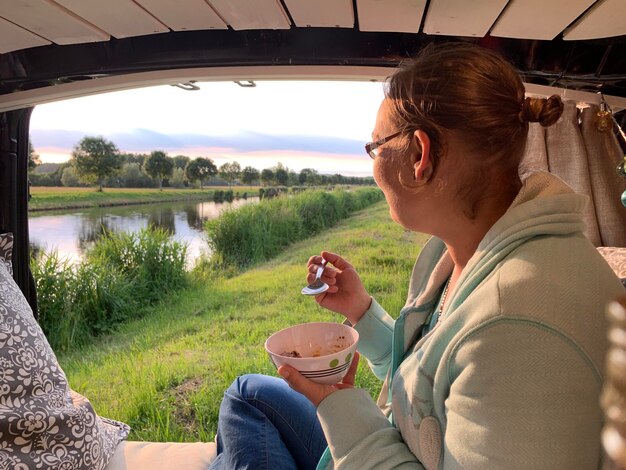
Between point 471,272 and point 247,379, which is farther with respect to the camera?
point 247,379

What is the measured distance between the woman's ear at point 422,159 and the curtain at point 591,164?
0.88 meters

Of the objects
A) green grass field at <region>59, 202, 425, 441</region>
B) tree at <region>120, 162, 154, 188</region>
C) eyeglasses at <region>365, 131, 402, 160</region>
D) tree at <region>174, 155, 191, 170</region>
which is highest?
eyeglasses at <region>365, 131, 402, 160</region>

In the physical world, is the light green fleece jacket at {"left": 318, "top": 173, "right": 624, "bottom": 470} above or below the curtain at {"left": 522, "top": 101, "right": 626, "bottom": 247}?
below

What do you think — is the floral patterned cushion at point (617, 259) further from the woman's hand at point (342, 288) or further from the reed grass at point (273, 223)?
the reed grass at point (273, 223)

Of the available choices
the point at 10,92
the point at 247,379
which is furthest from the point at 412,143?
the point at 10,92

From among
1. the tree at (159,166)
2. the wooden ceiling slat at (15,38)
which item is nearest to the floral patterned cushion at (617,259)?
the wooden ceiling slat at (15,38)

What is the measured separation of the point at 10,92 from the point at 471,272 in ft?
4.42

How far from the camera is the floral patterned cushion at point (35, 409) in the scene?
3.71ft

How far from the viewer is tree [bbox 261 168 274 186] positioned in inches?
116

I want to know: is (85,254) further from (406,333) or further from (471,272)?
(471,272)

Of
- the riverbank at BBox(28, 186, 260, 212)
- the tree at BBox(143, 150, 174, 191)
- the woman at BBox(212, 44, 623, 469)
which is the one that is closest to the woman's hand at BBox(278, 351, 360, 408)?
the woman at BBox(212, 44, 623, 469)

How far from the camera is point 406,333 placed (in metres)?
1.01

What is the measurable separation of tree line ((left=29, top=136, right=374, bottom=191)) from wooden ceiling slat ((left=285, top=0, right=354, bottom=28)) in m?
1.60

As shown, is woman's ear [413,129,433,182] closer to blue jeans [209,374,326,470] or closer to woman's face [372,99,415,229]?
woman's face [372,99,415,229]
